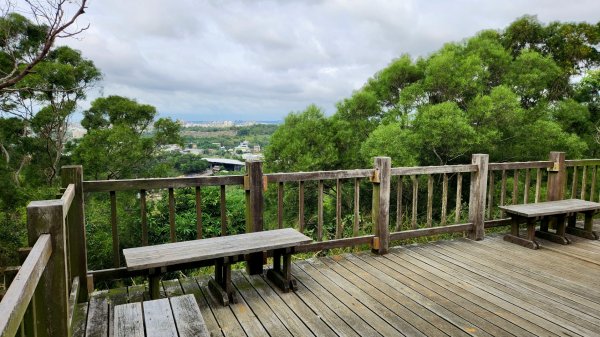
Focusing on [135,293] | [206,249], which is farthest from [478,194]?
[135,293]

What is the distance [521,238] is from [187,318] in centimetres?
433

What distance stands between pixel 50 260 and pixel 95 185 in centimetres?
145

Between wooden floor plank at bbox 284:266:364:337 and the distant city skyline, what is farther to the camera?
the distant city skyline

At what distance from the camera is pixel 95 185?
3178 millimetres

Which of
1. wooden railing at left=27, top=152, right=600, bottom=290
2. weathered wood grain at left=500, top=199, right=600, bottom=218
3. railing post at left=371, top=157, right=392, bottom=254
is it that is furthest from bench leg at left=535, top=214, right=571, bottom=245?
railing post at left=371, top=157, right=392, bottom=254

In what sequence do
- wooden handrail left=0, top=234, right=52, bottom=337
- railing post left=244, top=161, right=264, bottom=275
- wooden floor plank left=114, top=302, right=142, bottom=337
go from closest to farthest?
1. wooden handrail left=0, top=234, right=52, bottom=337
2. wooden floor plank left=114, top=302, right=142, bottom=337
3. railing post left=244, top=161, right=264, bottom=275

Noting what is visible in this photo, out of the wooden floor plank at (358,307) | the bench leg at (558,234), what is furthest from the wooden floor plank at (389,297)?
the bench leg at (558,234)

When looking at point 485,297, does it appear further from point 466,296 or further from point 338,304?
point 338,304

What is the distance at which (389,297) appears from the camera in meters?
3.23

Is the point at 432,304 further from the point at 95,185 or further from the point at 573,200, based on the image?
the point at 573,200

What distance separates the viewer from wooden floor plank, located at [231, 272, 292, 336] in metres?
2.70

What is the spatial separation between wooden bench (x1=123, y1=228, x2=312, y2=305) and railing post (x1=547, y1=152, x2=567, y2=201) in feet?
13.3

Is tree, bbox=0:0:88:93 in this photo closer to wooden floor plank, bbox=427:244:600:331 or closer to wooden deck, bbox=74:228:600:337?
wooden deck, bbox=74:228:600:337

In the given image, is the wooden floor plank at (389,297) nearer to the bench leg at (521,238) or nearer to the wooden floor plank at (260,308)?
the wooden floor plank at (260,308)
